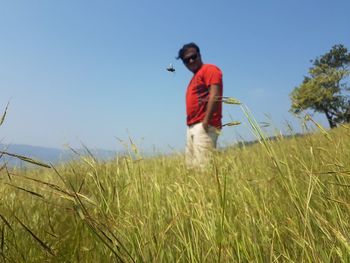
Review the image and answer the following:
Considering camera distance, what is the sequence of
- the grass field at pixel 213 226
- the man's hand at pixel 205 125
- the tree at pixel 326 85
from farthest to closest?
the tree at pixel 326 85 → the man's hand at pixel 205 125 → the grass field at pixel 213 226

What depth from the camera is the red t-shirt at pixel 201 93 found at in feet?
16.1

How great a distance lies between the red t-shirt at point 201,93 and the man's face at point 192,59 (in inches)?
3.9

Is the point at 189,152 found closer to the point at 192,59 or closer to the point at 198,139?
the point at 198,139

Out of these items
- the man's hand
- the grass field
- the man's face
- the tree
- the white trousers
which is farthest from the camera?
the tree

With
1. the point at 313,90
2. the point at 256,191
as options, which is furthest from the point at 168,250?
Result: the point at 313,90

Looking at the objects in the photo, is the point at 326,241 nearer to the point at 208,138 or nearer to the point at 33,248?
the point at 33,248

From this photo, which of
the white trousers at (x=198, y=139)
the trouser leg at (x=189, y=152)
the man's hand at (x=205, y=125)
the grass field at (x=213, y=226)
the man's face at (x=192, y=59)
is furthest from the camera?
the man's face at (x=192, y=59)

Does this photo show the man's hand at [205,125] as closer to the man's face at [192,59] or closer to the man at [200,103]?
the man at [200,103]

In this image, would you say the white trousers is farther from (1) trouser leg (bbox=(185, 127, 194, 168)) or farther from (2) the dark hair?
(2) the dark hair

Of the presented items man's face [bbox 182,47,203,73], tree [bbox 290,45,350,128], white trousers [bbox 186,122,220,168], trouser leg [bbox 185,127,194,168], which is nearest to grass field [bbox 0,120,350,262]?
trouser leg [bbox 185,127,194,168]

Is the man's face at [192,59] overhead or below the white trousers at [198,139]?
overhead

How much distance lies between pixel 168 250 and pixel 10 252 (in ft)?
2.26

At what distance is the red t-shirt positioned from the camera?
4906mm

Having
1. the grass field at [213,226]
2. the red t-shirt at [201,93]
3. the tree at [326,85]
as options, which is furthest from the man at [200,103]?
the tree at [326,85]
